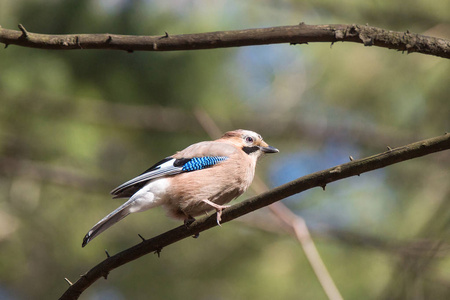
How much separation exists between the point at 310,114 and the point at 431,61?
6.24 ft

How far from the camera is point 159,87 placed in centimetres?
762

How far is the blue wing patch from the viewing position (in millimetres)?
4945

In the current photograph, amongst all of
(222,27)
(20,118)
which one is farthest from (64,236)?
(222,27)

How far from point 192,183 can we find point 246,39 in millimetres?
1554

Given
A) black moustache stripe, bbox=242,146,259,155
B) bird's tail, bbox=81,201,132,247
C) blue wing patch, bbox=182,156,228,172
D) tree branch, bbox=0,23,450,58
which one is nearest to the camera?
tree branch, bbox=0,23,450,58

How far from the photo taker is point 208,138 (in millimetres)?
8070

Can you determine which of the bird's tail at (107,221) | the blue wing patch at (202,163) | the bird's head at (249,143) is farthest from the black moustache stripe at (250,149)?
the bird's tail at (107,221)

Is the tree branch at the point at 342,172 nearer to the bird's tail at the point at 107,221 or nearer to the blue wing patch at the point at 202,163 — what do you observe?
the bird's tail at the point at 107,221

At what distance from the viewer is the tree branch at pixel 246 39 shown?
3.49 meters

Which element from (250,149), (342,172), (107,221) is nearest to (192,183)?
(107,221)

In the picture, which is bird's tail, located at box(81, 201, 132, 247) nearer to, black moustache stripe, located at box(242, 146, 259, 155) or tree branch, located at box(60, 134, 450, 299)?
tree branch, located at box(60, 134, 450, 299)

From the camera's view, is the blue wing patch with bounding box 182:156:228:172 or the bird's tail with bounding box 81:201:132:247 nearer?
the bird's tail with bounding box 81:201:132:247

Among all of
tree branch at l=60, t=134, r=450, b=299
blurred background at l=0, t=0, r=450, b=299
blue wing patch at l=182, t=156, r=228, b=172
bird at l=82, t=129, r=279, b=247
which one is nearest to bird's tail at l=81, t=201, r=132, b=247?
bird at l=82, t=129, r=279, b=247

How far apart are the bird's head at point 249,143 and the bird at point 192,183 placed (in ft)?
0.60
